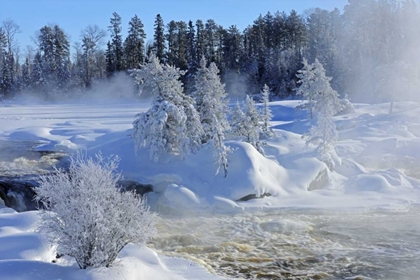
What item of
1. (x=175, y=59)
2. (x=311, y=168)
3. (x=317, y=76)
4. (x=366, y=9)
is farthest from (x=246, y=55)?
(x=311, y=168)

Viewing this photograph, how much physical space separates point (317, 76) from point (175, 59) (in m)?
35.6

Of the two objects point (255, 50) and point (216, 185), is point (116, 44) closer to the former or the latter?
point (255, 50)

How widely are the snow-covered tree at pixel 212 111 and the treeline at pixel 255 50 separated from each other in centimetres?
3373

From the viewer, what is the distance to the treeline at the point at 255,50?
59281 mm

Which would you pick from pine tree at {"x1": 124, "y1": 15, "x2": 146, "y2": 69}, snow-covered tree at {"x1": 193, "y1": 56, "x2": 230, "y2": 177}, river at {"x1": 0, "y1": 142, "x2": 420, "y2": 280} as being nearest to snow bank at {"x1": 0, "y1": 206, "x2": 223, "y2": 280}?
river at {"x1": 0, "y1": 142, "x2": 420, "y2": 280}

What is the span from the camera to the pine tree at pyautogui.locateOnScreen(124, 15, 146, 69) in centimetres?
6744

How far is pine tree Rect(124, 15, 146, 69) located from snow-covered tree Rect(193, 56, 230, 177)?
43758mm

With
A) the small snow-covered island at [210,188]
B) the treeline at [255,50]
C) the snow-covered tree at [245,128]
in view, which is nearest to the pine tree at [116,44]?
the treeline at [255,50]

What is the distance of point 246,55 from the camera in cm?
6606

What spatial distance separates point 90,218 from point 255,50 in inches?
2509

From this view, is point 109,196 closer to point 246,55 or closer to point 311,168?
point 311,168

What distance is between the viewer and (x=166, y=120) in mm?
20156

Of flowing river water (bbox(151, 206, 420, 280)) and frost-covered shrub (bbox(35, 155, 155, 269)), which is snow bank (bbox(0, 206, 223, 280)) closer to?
frost-covered shrub (bbox(35, 155, 155, 269))

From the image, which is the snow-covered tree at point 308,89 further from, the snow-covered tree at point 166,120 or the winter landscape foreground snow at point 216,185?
the snow-covered tree at point 166,120
